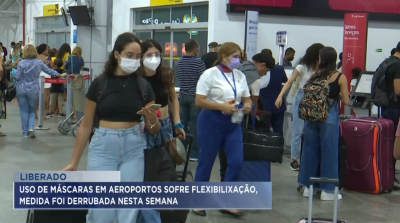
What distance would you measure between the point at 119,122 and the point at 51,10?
818 inches

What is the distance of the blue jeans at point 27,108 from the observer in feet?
32.2

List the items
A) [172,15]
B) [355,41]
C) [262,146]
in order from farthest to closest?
[172,15], [355,41], [262,146]

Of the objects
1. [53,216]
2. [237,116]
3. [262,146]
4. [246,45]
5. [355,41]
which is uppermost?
[355,41]

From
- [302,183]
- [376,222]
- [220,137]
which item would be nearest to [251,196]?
[220,137]

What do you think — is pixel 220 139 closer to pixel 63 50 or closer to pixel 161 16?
pixel 63 50

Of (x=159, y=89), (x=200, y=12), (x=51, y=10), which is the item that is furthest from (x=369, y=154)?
(x=51, y=10)

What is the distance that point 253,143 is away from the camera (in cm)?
555

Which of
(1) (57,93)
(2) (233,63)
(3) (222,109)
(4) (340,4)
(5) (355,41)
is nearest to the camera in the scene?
(3) (222,109)

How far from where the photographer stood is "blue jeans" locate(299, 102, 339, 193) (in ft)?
19.5

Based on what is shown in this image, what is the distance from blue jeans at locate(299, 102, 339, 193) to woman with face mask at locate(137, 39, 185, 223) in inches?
63.3

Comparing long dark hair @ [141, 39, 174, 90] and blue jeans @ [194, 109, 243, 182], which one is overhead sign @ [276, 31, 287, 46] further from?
long dark hair @ [141, 39, 174, 90]

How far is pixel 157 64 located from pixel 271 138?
1509mm

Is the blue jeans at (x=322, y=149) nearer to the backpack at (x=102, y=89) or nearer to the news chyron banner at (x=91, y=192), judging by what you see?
the news chyron banner at (x=91, y=192)

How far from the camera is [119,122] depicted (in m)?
3.69
